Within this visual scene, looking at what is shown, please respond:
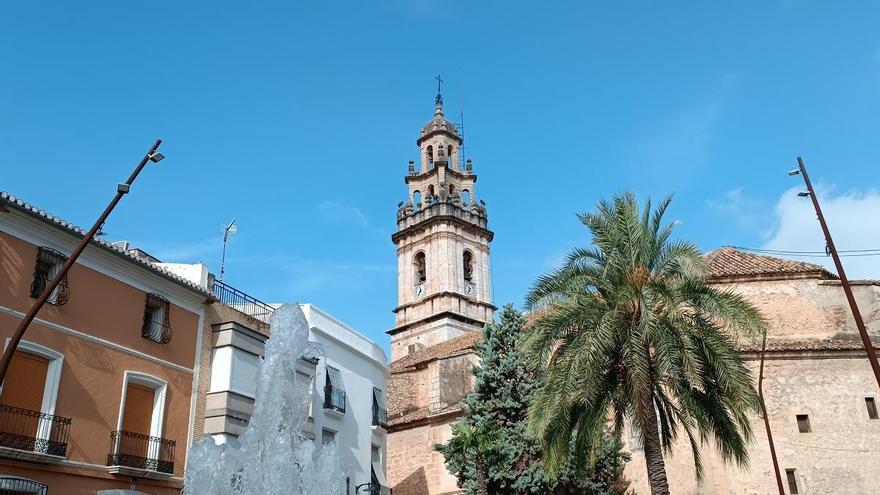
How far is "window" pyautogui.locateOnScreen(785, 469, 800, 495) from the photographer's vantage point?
73.4ft

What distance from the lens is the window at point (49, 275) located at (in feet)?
51.4

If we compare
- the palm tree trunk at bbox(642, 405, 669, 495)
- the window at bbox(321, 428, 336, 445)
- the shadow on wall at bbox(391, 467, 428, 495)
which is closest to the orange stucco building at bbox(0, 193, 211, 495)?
the window at bbox(321, 428, 336, 445)

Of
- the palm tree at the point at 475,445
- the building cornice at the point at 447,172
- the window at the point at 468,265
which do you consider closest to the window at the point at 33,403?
the palm tree at the point at 475,445

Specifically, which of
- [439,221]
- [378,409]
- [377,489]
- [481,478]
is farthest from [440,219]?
[481,478]

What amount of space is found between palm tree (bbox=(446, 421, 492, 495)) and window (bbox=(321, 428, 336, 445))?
3399 mm

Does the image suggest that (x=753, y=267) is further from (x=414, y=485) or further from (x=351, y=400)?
(x=414, y=485)

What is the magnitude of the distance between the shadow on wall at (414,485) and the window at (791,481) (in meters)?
12.6

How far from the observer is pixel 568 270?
16.3m

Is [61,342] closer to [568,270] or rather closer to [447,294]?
[568,270]

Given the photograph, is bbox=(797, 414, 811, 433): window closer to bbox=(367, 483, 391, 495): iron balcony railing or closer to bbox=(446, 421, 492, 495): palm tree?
bbox=(446, 421, 492, 495): palm tree

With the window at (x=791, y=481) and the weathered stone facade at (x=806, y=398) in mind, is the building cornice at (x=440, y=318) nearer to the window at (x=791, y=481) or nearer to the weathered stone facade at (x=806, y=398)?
the weathered stone facade at (x=806, y=398)

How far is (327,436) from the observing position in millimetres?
22641

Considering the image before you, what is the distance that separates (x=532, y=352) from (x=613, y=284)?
2.12 meters

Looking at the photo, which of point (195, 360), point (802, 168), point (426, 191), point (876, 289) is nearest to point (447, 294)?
point (426, 191)
